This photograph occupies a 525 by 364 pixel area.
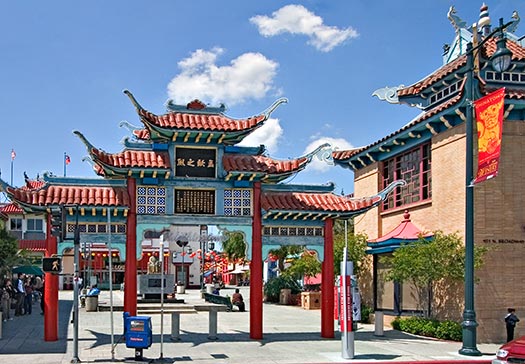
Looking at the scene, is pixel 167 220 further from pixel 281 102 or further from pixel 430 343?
pixel 430 343

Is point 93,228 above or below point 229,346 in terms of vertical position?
above

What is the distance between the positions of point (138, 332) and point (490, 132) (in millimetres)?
10780

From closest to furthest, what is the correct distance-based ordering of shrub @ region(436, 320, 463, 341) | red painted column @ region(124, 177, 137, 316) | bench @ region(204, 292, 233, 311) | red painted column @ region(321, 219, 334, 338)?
red painted column @ region(124, 177, 137, 316) < red painted column @ region(321, 219, 334, 338) < shrub @ region(436, 320, 463, 341) < bench @ region(204, 292, 233, 311)

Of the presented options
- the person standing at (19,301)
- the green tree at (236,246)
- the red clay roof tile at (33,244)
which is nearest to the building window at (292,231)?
the person standing at (19,301)

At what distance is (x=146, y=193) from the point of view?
20422mm

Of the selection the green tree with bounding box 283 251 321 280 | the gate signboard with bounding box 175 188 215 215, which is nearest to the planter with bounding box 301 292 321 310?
the green tree with bounding box 283 251 321 280

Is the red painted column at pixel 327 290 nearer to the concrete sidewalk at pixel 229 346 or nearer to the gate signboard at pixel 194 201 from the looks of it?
the concrete sidewalk at pixel 229 346

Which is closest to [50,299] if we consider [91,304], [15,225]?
[91,304]

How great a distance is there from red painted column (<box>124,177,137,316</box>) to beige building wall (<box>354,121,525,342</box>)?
438 inches

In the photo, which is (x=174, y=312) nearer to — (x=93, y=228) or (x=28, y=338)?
(x=93, y=228)

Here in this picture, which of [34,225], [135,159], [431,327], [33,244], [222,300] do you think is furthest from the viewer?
[34,225]

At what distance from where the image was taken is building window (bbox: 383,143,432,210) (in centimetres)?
2577

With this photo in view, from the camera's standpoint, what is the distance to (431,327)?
22.6 m

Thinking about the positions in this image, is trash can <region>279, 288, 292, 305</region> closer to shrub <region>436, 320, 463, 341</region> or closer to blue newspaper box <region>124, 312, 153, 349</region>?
shrub <region>436, 320, 463, 341</region>
